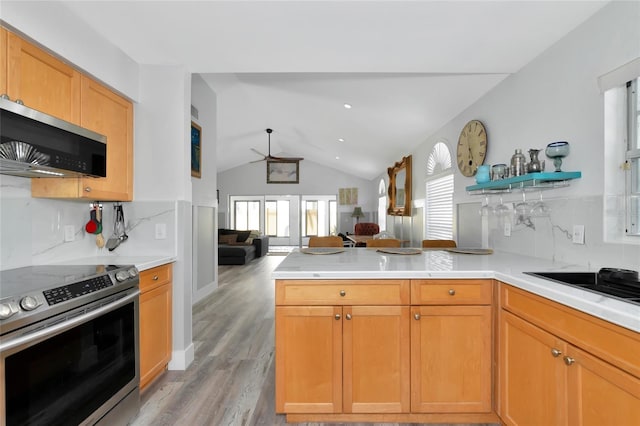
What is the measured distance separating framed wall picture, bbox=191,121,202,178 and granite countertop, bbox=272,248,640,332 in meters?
2.45

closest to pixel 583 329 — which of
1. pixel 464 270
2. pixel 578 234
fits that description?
pixel 464 270

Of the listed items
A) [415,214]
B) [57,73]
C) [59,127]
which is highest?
[57,73]

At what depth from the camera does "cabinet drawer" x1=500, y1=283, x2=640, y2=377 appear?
1021 millimetres

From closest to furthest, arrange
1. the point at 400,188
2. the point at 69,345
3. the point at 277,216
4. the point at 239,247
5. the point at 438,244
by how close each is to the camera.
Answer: the point at 69,345 → the point at 438,244 → the point at 400,188 → the point at 239,247 → the point at 277,216

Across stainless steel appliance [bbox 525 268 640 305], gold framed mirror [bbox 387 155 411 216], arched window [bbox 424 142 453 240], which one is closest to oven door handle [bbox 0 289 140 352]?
stainless steel appliance [bbox 525 268 640 305]

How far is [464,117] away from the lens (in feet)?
11.3

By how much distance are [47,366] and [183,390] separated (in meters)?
1.08

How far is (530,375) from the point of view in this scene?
1485 mm

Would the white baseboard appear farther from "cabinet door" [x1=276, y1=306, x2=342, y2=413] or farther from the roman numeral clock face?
the roman numeral clock face

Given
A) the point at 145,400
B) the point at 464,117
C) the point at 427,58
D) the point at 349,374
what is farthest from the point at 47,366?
the point at 464,117

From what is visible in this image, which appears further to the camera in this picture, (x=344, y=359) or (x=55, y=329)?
(x=344, y=359)

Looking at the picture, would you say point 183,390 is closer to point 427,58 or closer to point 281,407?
point 281,407

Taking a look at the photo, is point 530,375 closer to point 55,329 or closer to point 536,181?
point 536,181

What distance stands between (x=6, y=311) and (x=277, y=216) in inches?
410
